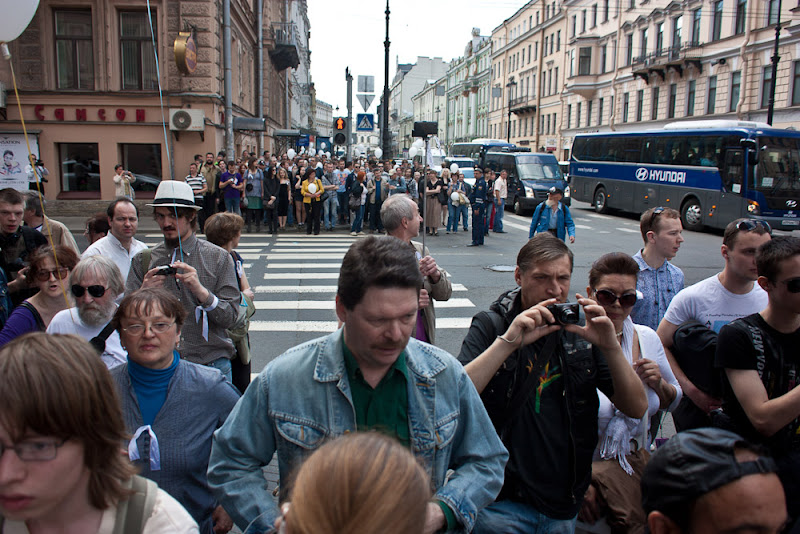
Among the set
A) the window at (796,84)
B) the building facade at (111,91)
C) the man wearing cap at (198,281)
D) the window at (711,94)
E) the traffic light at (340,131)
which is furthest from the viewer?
the window at (711,94)

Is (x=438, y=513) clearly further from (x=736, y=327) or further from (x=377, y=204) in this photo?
(x=377, y=204)

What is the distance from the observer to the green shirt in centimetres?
189

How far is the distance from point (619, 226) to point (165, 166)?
16315 millimetres

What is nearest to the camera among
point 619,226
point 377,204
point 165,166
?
point 377,204

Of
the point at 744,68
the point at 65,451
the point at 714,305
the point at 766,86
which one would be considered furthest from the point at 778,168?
the point at 65,451

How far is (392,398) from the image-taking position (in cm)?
191

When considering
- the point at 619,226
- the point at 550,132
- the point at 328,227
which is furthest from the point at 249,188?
the point at 550,132

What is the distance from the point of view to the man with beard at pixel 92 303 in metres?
3.33

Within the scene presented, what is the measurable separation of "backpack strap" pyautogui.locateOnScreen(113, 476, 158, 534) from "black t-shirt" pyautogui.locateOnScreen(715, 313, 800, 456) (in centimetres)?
227

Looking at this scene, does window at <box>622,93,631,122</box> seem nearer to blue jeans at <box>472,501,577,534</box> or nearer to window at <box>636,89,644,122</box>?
window at <box>636,89,644,122</box>

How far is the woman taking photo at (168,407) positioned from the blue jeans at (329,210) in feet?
53.7

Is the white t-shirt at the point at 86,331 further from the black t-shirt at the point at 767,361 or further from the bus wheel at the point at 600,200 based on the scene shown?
the bus wheel at the point at 600,200

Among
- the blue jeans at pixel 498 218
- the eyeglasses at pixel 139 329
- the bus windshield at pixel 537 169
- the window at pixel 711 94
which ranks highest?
the window at pixel 711 94

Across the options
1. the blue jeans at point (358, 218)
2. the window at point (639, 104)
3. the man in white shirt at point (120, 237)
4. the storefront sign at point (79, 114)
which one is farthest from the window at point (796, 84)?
the man in white shirt at point (120, 237)
